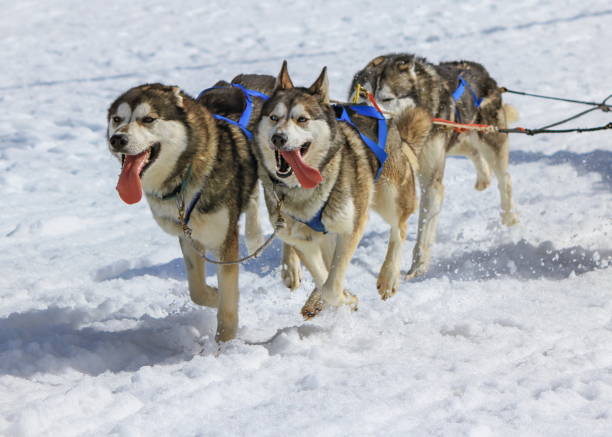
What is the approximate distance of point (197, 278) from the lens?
3.39 metres

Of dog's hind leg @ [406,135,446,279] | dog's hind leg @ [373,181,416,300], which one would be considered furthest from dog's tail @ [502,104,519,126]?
dog's hind leg @ [373,181,416,300]

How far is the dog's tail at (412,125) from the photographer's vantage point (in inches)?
149

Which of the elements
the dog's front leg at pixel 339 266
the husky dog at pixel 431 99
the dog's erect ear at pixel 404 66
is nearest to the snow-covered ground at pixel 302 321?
the dog's front leg at pixel 339 266

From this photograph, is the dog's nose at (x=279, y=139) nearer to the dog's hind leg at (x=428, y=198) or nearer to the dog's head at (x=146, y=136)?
the dog's head at (x=146, y=136)

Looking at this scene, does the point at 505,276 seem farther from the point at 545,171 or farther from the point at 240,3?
the point at 240,3

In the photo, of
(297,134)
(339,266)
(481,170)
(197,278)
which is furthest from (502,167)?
(297,134)

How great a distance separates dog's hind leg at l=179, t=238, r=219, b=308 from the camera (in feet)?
10.9

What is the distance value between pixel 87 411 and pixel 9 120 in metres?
5.66

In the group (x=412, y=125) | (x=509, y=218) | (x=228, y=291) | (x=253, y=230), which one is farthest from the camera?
(x=509, y=218)

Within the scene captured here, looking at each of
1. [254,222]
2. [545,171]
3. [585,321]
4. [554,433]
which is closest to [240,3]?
[545,171]

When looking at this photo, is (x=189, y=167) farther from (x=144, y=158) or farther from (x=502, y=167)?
(x=502, y=167)

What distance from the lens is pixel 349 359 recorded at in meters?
3.03

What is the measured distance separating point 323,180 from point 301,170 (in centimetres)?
17

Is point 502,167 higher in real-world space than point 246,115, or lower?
lower
